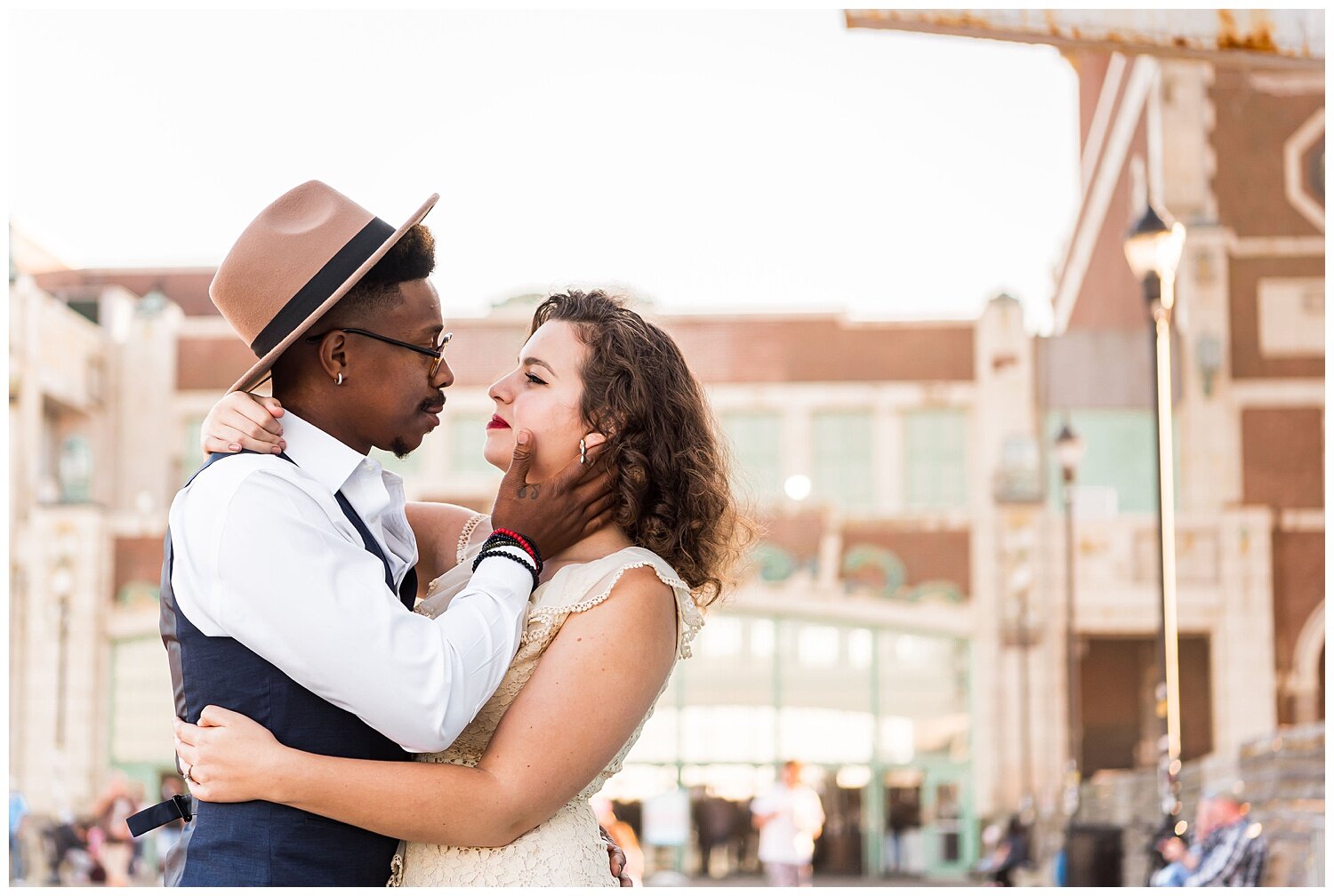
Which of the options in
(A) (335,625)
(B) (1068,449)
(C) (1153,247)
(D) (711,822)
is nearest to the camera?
(A) (335,625)

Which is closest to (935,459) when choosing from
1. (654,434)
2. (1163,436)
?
(1163,436)

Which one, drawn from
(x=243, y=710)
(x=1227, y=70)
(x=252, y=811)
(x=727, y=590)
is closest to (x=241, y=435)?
(x=243, y=710)

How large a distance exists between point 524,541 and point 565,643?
22cm

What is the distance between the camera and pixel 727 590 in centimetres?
367

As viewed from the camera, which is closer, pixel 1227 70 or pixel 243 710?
pixel 243 710

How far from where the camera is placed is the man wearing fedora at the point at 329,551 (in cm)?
259

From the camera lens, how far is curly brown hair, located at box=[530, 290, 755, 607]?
3295 mm

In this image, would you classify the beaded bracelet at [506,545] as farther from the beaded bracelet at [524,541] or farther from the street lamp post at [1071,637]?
the street lamp post at [1071,637]

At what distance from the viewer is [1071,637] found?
23.0 meters

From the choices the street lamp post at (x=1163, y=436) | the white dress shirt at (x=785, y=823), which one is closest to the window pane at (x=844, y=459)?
the white dress shirt at (x=785, y=823)

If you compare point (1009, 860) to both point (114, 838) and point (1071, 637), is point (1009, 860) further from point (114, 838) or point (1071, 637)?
point (114, 838)

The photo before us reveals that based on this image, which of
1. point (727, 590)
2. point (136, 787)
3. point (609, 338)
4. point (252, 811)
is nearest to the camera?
point (252, 811)

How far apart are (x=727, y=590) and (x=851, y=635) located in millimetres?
23796

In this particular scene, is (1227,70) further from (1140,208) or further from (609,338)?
(609,338)
